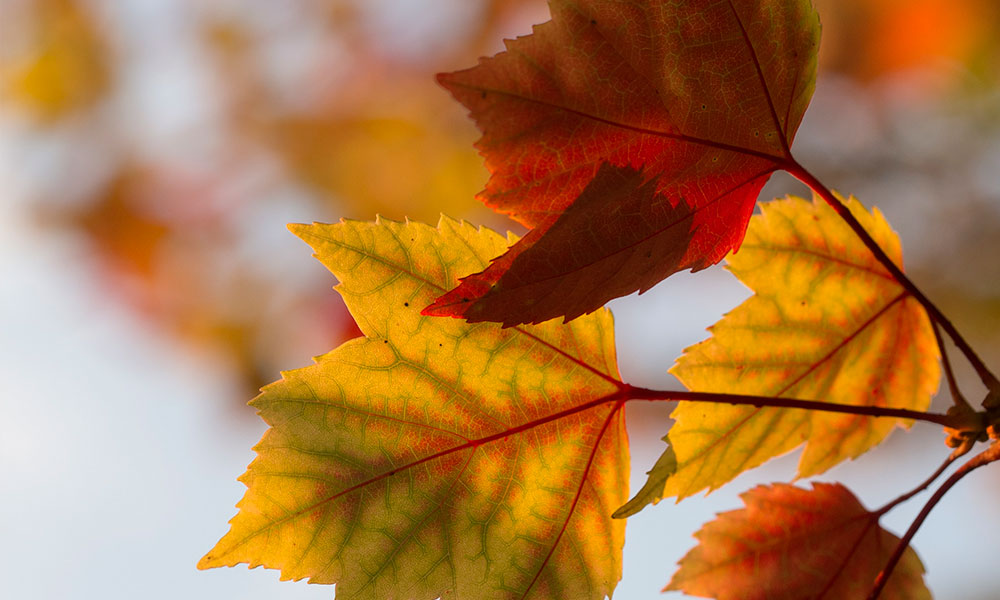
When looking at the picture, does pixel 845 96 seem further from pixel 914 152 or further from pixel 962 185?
pixel 962 185

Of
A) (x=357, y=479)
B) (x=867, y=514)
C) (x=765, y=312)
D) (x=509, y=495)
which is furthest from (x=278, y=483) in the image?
(x=867, y=514)

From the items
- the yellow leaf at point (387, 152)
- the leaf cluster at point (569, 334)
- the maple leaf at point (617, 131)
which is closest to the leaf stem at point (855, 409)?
the leaf cluster at point (569, 334)

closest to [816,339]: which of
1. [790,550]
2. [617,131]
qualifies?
[790,550]

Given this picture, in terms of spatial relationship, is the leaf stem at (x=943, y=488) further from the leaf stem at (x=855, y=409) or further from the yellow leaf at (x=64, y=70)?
the yellow leaf at (x=64, y=70)

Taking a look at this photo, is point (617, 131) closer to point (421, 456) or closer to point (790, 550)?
point (421, 456)

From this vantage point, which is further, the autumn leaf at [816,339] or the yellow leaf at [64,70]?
the yellow leaf at [64,70]
